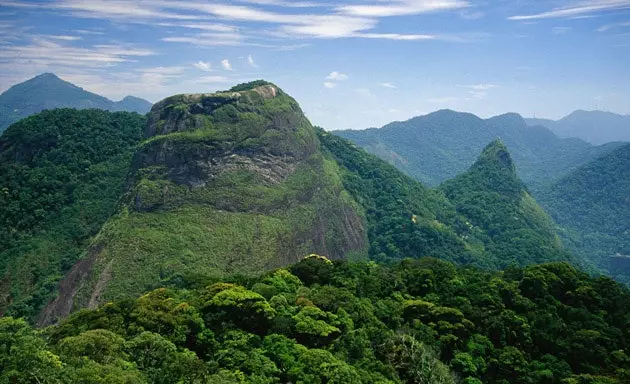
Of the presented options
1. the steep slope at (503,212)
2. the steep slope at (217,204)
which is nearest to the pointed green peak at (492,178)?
the steep slope at (503,212)

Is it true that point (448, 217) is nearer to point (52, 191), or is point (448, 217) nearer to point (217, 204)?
point (217, 204)

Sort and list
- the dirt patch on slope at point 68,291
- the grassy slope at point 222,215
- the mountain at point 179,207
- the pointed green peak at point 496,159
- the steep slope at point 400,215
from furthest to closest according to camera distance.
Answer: the pointed green peak at point 496,159
the steep slope at point 400,215
the mountain at point 179,207
the grassy slope at point 222,215
the dirt patch on slope at point 68,291

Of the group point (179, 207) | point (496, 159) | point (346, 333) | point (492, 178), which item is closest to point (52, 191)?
point (179, 207)

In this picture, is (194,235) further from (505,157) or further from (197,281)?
(505,157)

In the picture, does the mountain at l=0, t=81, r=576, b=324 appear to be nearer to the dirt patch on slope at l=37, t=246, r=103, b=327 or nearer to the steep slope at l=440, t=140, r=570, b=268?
the dirt patch on slope at l=37, t=246, r=103, b=327

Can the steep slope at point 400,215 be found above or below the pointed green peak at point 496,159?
below

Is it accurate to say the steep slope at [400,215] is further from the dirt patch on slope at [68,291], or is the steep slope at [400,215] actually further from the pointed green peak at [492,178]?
the dirt patch on slope at [68,291]
